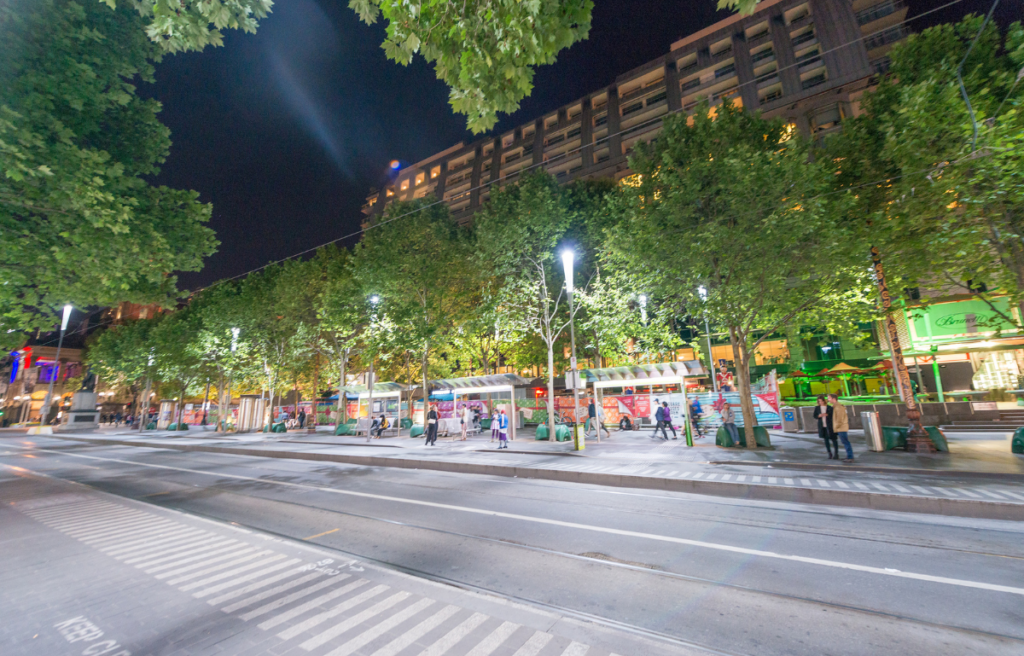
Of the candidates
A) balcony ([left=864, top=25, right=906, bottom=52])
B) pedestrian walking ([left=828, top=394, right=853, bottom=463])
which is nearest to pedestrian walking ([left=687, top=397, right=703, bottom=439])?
pedestrian walking ([left=828, top=394, right=853, bottom=463])

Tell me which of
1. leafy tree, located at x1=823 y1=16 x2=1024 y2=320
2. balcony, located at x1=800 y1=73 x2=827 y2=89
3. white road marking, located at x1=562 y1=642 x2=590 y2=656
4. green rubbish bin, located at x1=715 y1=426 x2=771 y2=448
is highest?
balcony, located at x1=800 y1=73 x2=827 y2=89

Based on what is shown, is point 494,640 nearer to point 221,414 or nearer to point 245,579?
point 245,579

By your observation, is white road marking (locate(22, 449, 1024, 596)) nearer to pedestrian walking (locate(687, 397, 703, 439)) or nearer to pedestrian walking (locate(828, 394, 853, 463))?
pedestrian walking (locate(828, 394, 853, 463))

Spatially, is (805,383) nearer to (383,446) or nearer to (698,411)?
(698,411)

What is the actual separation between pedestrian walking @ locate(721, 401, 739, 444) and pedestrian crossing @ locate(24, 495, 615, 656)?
1472 centimetres

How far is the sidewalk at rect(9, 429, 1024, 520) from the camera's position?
754cm

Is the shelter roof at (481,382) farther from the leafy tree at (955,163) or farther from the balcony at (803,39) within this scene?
the balcony at (803,39)

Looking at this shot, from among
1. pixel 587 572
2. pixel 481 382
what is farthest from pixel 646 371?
pixel 587 572

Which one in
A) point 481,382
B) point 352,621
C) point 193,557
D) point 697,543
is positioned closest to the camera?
point 352,621

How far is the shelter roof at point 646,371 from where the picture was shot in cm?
1978

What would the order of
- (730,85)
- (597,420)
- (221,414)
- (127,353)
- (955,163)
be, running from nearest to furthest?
(955,163)
(597,420)
(221,414)
(127,353)
(730,85)

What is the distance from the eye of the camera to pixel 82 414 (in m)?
41.6

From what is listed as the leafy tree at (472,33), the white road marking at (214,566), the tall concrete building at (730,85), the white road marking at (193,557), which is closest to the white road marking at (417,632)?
the white road marking at (214,566)

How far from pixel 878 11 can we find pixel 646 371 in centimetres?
4292
